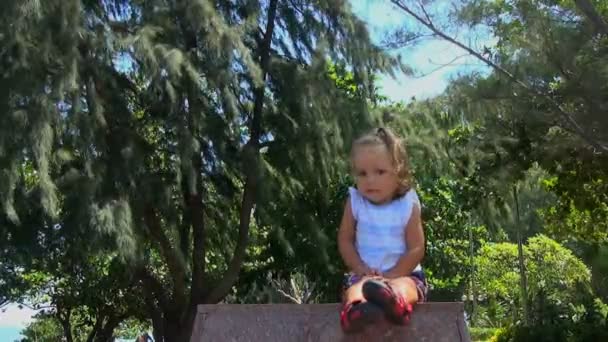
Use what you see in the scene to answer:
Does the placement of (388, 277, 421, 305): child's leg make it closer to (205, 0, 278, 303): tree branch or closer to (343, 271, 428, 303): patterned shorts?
(343, 271, 428, 303): patterned shorts

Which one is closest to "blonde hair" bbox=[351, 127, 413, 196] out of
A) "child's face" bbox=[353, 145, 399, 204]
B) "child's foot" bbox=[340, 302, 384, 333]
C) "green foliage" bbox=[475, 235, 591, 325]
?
"child's face" bbox=[353, 145, 399, 204]

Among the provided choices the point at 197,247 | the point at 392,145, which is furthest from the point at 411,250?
the point at 197,247

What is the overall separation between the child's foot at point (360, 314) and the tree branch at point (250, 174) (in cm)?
1081

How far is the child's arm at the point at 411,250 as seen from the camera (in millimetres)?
3529

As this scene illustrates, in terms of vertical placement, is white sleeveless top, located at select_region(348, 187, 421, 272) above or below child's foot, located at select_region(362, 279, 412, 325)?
above

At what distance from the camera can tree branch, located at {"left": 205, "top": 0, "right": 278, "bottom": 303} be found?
13.9m

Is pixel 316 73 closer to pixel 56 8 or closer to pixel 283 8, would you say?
pixel 283 8

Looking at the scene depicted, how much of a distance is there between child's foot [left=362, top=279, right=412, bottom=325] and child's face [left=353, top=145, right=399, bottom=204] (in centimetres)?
66

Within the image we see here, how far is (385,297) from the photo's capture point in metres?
3.01

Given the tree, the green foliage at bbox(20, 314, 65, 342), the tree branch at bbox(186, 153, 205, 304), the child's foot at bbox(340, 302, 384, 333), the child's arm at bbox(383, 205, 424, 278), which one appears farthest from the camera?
the green foliage at bbox(20, 314, 65, 342)

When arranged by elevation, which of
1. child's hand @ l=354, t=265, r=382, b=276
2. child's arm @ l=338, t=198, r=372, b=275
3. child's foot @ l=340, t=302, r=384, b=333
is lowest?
child's foot @ l=340, t=302, r=384, b=333

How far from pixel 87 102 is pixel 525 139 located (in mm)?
6888

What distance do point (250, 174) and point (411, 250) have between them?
10384mm

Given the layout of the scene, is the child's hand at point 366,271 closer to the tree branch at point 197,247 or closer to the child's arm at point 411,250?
the child's arm at point 411,250
